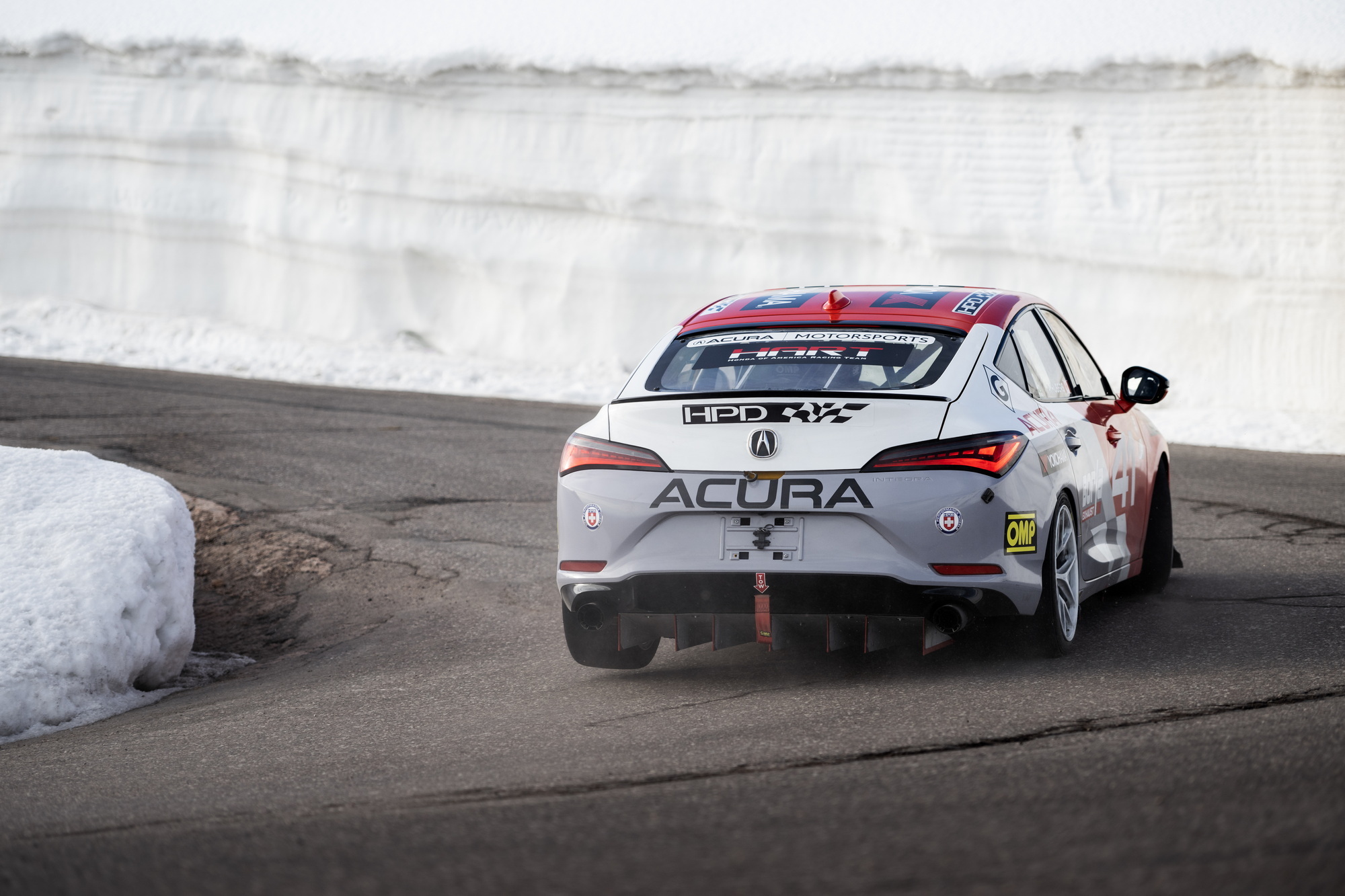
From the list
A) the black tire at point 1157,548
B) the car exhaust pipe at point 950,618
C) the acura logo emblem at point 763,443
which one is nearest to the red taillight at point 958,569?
the car exhaust pipe at point 950,618

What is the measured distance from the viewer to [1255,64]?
19.2 meters

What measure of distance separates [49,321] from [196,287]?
268cm

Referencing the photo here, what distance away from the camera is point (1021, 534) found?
5246 mm

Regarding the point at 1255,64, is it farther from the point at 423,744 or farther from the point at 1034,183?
the point at 423,744

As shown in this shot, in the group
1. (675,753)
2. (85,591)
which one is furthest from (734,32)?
(675,753)

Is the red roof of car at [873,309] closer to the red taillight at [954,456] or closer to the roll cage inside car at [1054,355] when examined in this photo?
the roll cage inside car at [1054,355]

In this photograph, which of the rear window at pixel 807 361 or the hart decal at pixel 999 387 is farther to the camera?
the rear window at pixel 807 361

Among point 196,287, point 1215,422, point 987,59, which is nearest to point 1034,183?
point 987,59

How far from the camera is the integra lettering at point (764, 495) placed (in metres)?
5.14

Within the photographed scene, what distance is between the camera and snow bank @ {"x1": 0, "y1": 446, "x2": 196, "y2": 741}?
19.8 feet

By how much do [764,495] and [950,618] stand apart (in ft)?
2.68

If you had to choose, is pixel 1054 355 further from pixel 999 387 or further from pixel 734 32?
pixel 734 32

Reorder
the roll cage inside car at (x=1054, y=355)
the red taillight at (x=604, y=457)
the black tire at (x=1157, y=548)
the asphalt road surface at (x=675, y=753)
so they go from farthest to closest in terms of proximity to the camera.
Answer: the black tire at (x=1157, y=548)
the roll cage inside car at (x=1054, y=355)
the red taillight at (x=604, y=457)
the asphalt road surface at (x=675, y=753)

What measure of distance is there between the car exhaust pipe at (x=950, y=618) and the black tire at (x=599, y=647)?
4.10 ft
